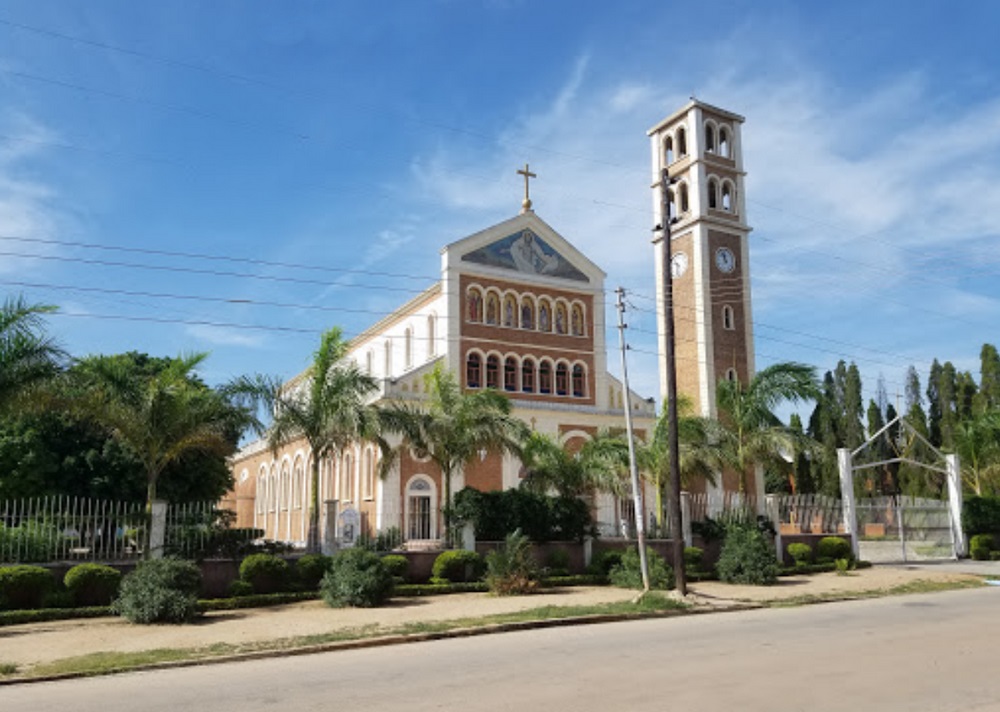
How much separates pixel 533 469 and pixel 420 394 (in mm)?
9996

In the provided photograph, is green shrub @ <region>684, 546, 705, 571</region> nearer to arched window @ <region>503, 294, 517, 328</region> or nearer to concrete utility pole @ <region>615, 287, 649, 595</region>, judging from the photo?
concrete utility pole @ <region>615, 287, 649, 595</region>

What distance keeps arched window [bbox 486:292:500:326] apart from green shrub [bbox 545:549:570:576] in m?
15.6

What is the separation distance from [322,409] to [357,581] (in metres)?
5.10

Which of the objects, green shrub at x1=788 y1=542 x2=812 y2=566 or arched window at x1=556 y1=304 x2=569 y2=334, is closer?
green shrub at x1=788 y1=542 x2=812 y2=566

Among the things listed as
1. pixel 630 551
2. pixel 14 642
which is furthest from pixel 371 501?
pixel 14 642

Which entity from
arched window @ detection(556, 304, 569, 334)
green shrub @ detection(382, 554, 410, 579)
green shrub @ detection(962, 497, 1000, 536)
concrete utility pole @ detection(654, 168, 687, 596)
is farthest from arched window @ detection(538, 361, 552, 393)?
green shrub @ detection(382, 554, 410, 579)

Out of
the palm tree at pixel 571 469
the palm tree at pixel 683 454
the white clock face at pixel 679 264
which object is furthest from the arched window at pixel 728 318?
the palm tree at pixel 571 469

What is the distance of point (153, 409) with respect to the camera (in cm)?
1895

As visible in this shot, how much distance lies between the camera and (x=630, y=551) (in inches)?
858

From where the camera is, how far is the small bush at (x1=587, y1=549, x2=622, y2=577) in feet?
75.8

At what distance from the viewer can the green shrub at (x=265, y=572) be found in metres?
18.9

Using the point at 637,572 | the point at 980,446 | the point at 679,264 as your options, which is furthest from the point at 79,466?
the point at 980,446

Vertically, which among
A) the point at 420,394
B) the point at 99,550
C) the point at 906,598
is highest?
the point at 420,394

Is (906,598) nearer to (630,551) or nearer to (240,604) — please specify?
(630,551)
